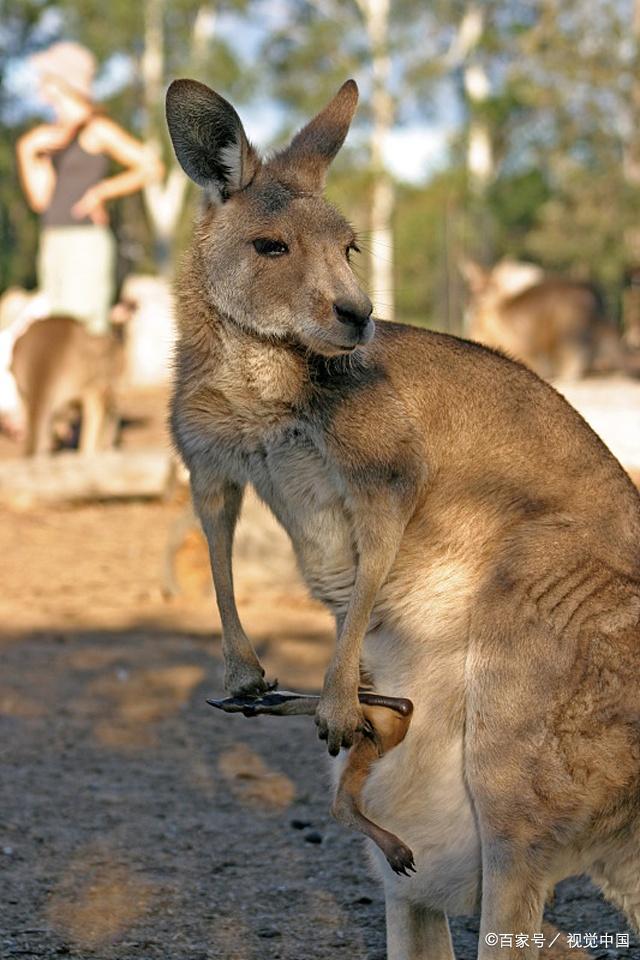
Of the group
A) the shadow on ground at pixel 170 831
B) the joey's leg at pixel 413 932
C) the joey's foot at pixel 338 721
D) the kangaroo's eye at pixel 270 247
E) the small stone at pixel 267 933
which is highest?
the kangaroo's eye at pixel 270 247

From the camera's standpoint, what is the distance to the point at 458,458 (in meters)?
2.77

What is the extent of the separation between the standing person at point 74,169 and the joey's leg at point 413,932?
20.6 feet

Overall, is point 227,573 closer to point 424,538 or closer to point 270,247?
point 424,538

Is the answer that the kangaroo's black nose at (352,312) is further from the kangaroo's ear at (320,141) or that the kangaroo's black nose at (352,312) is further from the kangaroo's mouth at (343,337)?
the kangaroo's ear at (320,141)

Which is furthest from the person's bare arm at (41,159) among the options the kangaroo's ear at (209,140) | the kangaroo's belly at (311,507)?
the kangaroo's belly at (311,507)

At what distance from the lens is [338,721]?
8.48 feet

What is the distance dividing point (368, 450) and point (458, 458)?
212 millimetres

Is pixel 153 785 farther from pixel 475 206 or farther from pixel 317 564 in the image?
pixel 475 206

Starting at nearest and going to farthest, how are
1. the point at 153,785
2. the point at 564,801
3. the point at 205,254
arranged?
the point at 564,801
the point at 205,254
the point at 153,785

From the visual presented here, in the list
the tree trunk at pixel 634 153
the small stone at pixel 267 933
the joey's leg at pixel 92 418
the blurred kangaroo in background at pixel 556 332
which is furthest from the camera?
the tree trunk at pixel 634 153

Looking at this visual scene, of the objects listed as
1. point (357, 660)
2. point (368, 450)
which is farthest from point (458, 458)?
point (357, 660)

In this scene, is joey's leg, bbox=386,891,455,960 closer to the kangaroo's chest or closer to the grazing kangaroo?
the grazing kangaroo

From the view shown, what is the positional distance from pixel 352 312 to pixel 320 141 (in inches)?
20.6

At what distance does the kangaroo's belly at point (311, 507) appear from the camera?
2.68 meters
